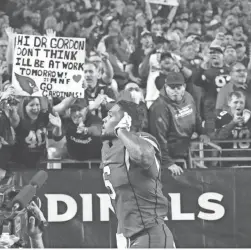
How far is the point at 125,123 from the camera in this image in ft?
18.7

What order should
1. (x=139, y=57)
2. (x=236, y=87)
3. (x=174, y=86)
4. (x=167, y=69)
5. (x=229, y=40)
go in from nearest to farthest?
1. (x=174, y=86)
2. (x=236, y=87)
3. (x=167, y=69)
4. (x=139, y=57)
5. (x=229, y=40)

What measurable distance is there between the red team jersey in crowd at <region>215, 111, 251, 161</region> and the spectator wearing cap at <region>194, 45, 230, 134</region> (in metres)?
0.12

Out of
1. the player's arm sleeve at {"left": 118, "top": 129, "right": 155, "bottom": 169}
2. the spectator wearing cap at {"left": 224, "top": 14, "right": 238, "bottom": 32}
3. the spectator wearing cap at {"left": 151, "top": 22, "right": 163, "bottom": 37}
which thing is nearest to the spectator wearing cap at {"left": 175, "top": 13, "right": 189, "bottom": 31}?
the spectator wearing cap at {"left": 151, "top": 22, "right": 163, "bottom": 37}

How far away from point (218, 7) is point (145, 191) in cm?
997

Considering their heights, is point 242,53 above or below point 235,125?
above

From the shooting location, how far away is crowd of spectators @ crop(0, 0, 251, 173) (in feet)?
32.7

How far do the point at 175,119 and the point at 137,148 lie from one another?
14.6 feet

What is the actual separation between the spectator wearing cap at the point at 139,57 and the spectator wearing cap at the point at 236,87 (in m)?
1.33

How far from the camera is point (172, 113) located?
32.6 feet

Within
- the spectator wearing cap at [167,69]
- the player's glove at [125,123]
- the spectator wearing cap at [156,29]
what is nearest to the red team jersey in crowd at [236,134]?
the spectator wearing cap at [167,69]

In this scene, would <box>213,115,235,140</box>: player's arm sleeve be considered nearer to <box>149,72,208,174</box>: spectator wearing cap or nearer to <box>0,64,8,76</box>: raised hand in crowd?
<box>149,72,208,174</box>: spectator wearing cap

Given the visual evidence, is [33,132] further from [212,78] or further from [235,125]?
[212,78]

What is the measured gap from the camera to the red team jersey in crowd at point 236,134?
1034cm

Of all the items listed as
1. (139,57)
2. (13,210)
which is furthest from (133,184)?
Answer: (139,57)
